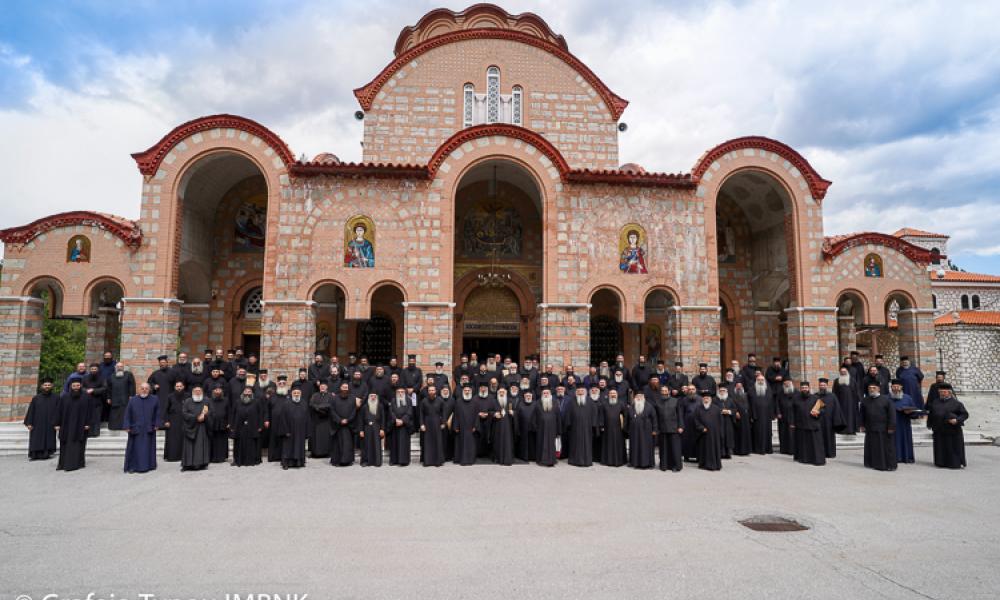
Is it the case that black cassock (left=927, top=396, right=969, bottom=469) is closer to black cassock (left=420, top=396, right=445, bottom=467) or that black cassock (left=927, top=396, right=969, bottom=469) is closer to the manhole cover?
the manhole cover

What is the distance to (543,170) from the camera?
1420 cm

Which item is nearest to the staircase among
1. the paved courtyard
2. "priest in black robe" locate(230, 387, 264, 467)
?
the paved courtyard

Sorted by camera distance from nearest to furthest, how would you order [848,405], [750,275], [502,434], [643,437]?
1. [643,437]
2. [502,434]
3. [848,405]
4. [750,275]

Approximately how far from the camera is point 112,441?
11.0 m

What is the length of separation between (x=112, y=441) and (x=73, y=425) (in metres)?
1.80

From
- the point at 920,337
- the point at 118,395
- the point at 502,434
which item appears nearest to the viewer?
the point at 502,434

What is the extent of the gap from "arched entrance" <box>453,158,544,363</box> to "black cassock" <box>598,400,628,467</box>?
6.73m

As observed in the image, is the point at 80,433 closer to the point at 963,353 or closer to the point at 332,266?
the point at 332,266

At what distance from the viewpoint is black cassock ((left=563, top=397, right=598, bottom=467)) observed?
9898mm

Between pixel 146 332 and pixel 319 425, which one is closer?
pixel 319 425

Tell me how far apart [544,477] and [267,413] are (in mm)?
5491

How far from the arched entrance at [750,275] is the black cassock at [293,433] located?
44.8 feet

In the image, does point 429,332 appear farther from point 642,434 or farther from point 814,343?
point 814,343

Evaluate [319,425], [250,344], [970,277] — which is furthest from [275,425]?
[970,277]
